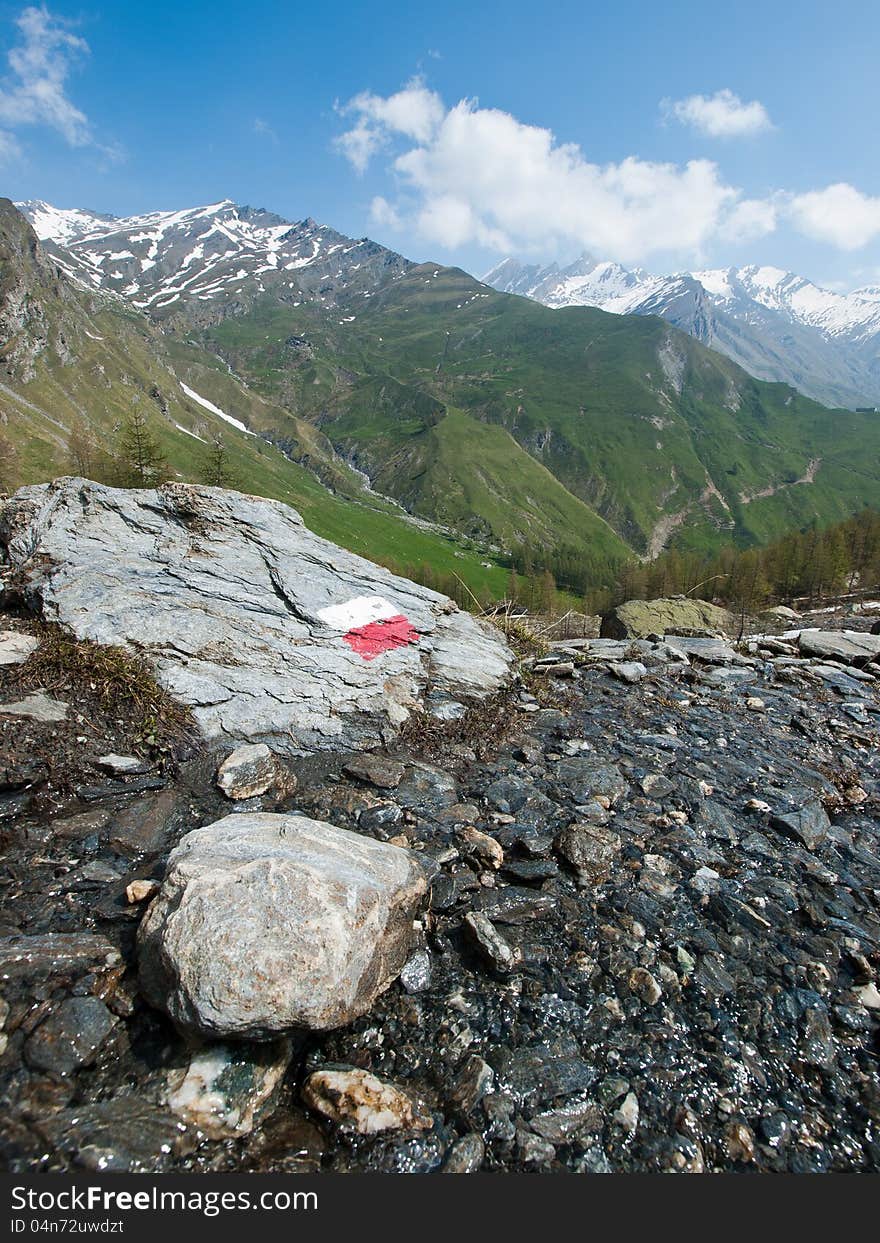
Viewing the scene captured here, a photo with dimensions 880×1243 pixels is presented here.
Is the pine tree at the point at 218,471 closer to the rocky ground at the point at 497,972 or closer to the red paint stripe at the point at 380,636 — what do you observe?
the red paint stripe at the point at 380,636

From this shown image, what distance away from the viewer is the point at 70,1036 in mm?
3971

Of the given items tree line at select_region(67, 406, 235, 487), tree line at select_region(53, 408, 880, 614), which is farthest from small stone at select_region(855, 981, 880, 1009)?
tree line at select_region(67, 406, 235, 487)

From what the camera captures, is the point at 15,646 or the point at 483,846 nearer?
the point at 483,846

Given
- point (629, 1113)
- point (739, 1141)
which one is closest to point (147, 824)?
point (629, 1113)

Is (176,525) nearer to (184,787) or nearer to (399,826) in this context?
(184,787)

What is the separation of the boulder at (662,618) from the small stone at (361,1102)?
33.4 metres

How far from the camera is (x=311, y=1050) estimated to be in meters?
4.14

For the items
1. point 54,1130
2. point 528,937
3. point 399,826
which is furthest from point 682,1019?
point 54,1130

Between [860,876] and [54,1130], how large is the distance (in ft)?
28.1

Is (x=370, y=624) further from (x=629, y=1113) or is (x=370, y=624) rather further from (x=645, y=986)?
(x=629, y=1113)

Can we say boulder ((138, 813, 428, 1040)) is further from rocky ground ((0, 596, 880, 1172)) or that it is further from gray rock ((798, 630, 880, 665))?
gray rock ((798, 630, 880, 665))

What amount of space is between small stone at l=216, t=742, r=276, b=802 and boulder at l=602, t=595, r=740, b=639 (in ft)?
101

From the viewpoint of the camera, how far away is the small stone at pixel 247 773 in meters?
7.16

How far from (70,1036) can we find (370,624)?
7.91 meters
